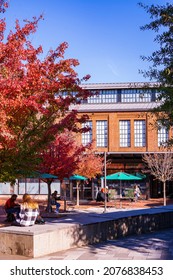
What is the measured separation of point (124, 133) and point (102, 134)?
7.62ft

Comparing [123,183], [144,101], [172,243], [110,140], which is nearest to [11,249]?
[172,243]

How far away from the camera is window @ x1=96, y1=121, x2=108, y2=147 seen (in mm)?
45656

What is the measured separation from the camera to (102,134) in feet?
150

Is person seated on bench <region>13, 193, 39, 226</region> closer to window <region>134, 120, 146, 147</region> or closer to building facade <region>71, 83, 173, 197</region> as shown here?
building facade <region>71, 83, 173, 197</region>

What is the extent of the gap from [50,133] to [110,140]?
32187 mm

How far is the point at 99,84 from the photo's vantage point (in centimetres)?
4944

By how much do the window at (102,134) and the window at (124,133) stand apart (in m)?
1.59

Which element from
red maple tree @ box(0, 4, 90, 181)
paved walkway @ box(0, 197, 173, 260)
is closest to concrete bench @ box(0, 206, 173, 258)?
paved walkway @ box(0, 197, 173, 260)

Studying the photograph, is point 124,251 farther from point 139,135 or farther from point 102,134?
point 102,134

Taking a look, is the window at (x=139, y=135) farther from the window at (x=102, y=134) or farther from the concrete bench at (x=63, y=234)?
the concrete bench at (x=63, y=234)

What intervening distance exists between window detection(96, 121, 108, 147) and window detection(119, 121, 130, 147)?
159 centimetres

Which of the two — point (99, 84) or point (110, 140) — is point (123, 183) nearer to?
point (110, 140)

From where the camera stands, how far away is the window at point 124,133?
148 feet

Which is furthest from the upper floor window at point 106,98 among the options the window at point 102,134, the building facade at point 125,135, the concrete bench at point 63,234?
the concrete bench at point 63,234
